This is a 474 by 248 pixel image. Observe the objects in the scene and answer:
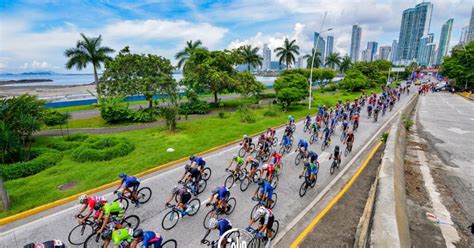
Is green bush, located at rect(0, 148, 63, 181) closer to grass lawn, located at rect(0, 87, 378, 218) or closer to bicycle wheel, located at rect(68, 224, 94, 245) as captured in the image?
grass lawn, located at rect(0, 87, 378, 218)

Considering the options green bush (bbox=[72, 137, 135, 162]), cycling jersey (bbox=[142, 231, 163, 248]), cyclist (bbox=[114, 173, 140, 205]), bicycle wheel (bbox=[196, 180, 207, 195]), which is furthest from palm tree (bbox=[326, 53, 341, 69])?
cycling jersey (bbox=[142, 231, 163, 248])

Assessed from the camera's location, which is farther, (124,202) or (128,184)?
(124,202)

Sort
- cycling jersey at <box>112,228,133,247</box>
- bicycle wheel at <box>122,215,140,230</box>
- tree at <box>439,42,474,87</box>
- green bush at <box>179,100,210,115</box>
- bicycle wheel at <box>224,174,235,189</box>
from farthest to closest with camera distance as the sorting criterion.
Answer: tree at <box>439,42,474,87</box> < green bush at <box>179,100,210,115</box> < bicycle wheel at <box>224,174,235,189</box> < bicycle wheel at <box>122,215,140,230</box> < cycling jersey at <box>112,228,133,247</box>

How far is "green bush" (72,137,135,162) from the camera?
1217 cm

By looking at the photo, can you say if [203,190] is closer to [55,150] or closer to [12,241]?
[12,241]

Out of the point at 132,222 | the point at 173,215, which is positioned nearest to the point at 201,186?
the point at 173,215

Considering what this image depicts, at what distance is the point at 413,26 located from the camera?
7165 inches

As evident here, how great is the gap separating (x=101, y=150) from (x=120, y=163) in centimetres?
195

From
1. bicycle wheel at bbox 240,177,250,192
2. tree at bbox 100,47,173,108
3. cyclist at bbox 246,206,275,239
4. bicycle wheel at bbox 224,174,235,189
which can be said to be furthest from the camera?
tree at bbox 100,47,173,108

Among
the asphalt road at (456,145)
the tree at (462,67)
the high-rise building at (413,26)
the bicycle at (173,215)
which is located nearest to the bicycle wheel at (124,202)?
the bicycle at (173,215)

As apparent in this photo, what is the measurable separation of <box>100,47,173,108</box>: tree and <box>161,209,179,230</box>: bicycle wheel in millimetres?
20603

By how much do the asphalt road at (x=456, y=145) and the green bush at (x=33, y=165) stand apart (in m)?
17.9

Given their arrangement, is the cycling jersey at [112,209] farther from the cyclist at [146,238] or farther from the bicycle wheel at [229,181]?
the bicycle wheel at [229,181]

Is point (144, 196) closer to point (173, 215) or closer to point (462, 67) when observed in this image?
point (173, 215)
